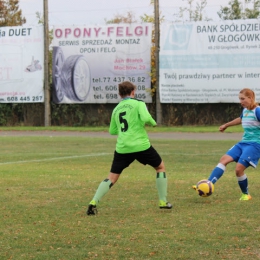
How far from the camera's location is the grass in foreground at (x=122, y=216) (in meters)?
7.36

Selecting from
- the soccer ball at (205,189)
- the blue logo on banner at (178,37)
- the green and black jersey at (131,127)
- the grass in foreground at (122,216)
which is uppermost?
the blue logo on banner at (178,37)

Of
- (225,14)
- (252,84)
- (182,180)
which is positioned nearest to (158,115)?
(252,84)

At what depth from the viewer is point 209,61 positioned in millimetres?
31703

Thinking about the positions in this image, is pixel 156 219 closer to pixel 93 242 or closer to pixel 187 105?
pixel 93 242

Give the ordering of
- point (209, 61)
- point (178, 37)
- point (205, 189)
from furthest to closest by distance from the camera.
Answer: point (178, 37), point (209, 61), point (205, 189)

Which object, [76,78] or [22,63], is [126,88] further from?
[22,63]

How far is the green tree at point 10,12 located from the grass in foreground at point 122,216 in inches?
1713

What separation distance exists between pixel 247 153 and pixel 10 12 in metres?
53.0

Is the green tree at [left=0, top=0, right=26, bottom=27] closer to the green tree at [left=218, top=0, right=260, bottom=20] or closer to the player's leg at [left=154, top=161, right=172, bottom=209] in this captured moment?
the green tree at [left=218, top=0, right=260, bottom=20]

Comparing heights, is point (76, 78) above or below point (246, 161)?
above

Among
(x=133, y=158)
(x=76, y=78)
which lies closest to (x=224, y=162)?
(x=133, y=158)

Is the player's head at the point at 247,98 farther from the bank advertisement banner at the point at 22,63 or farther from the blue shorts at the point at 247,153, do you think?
the bank advertisement banner at the point at 22,63

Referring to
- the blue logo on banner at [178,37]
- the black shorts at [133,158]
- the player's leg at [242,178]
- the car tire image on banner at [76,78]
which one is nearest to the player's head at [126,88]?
the black shorts at [133,158]

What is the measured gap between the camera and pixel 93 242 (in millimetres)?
7746
